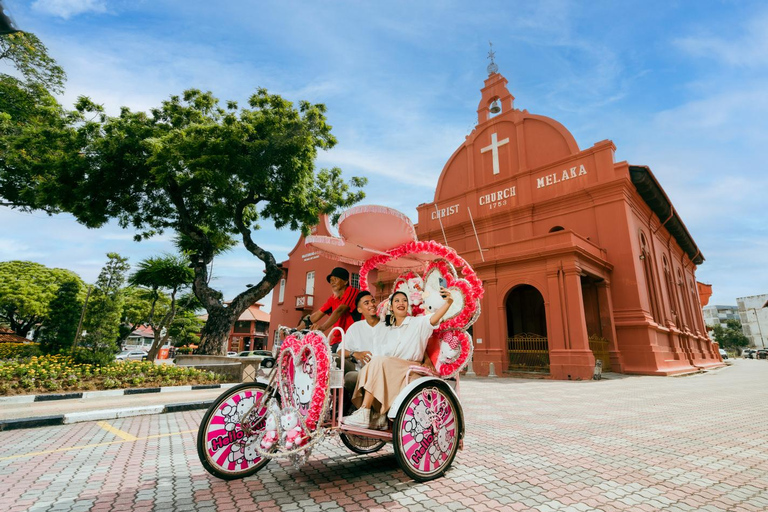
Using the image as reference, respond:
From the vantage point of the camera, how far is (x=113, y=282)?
13031mm

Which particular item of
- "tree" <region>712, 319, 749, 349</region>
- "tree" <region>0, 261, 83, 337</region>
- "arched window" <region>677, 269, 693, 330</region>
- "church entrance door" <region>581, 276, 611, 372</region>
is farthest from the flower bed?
"tree" <region>712, 319, 749, 349</region>

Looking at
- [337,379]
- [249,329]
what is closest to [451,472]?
[337,379]

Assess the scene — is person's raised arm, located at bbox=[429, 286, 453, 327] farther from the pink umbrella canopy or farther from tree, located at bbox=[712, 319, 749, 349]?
tree, located at bbox=[712, 319, 749, 349]

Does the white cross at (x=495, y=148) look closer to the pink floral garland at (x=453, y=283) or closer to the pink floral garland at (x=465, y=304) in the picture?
the pink floral garland at (x=453, y=283)

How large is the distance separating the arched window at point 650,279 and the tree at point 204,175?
1371 centimetres

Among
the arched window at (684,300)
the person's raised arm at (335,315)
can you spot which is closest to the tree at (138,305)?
the person's raised arm at (335,315)

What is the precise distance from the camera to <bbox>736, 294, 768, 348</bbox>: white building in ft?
216

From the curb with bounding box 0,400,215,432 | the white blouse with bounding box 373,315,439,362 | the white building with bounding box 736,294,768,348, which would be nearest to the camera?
the white blouse with bounding box 373,315,439,362

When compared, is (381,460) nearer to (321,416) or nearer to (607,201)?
(321,416)

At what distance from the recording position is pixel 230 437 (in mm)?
2830

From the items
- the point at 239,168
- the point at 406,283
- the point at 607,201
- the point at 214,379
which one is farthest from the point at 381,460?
the point at 607,201

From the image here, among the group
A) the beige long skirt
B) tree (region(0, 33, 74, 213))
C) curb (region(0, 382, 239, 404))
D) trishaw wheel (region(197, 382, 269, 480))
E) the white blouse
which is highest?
tree (region(0, 33, 74, 213))

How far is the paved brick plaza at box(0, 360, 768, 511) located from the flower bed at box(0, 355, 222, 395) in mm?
4035

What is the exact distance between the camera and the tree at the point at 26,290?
20.1 metres
